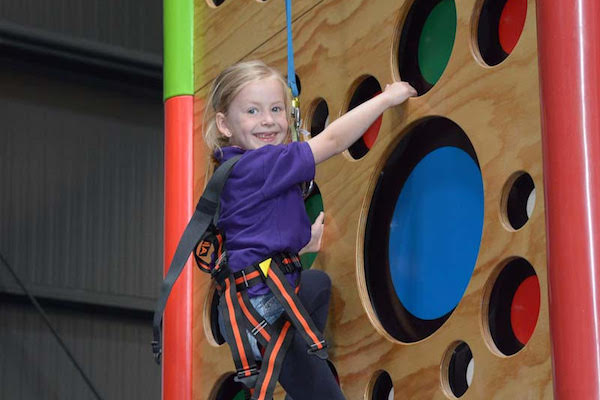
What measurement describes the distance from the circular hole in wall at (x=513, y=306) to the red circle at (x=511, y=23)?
49 cm

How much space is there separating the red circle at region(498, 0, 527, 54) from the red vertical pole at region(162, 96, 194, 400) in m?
1.35

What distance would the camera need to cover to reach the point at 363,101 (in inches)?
114

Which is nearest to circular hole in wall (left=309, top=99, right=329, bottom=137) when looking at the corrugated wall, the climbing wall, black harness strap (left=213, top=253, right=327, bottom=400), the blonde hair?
the climbing wall

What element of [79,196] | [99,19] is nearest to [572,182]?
[79,196]

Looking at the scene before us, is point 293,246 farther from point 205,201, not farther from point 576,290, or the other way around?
point 576,290

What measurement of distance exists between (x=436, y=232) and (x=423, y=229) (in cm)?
5

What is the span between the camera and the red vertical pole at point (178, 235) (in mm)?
3408

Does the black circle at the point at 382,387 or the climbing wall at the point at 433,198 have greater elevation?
the climbing wall at the point at 433,198

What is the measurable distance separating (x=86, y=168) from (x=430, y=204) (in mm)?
5017

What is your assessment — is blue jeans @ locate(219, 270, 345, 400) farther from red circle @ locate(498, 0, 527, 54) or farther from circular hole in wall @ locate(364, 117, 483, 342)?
red circle @ locate(498, 0, 527, 54)

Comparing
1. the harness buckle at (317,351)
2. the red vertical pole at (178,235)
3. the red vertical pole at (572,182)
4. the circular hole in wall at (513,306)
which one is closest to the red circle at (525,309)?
the circular hole in wall at (513,306)

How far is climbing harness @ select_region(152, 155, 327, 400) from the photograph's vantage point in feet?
8.23

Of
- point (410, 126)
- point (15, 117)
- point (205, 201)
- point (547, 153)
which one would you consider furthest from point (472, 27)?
point (15, 117)

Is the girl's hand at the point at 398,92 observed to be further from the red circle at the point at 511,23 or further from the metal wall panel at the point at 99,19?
the metal wall panel at the point at 99,19
